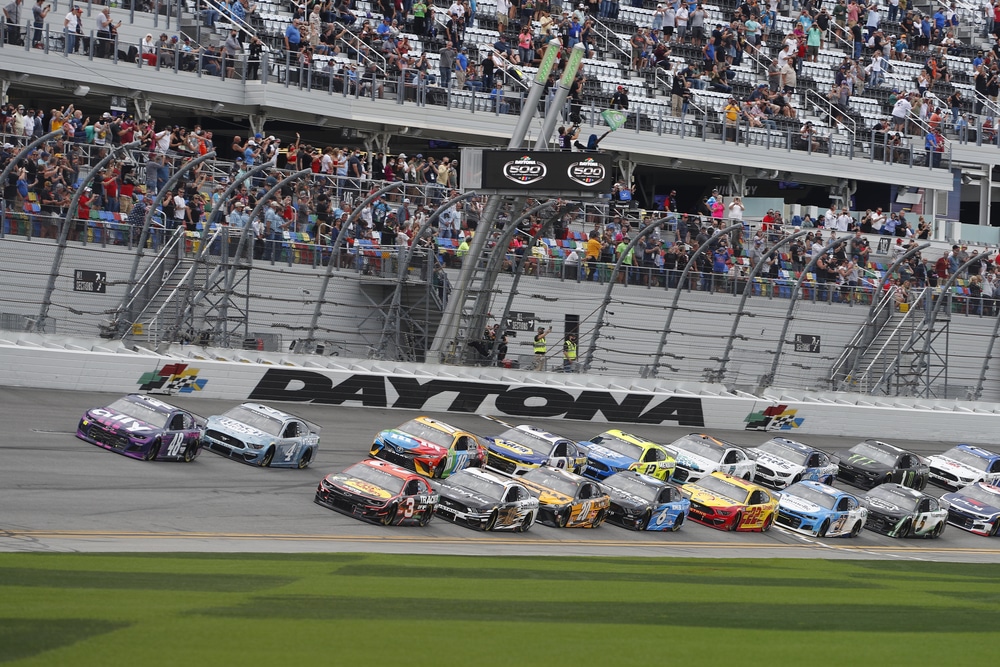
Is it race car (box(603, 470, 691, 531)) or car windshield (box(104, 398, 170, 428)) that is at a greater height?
car windshield (box(104, 398, 170, 428))

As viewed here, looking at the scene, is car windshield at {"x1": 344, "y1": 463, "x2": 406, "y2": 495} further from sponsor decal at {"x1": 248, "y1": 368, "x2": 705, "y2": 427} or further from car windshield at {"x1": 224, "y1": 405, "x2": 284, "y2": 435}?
sponsor decal at {"x1": 248, "y1": 368, "x2": 705, "y2": 427}

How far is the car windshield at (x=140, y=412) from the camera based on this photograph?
2631 centimetres

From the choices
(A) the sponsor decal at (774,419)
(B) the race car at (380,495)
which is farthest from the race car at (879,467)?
(B) the race car at (380,495)

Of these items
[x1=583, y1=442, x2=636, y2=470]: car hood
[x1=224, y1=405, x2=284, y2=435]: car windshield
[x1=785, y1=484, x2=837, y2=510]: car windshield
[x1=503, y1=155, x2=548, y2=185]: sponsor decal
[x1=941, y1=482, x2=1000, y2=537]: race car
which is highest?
[x1=503, y1=155, x2=548, y2=185]: sponsor decal

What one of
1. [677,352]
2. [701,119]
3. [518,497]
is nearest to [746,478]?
[677,352]

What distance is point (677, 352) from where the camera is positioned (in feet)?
124

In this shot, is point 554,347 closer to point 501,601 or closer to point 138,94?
point 138,94

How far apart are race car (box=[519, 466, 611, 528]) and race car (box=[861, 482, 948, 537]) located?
689 cm

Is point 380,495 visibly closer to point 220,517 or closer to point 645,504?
point 220,517

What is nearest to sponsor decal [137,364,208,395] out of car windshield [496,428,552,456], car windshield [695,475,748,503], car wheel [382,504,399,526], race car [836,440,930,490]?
car windshield [496,428,552,456]

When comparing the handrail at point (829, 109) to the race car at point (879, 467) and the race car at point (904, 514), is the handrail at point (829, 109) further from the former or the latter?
the race car at point (904, 514)

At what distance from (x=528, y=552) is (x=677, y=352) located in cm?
1419

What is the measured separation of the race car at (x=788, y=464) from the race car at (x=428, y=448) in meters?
7.55

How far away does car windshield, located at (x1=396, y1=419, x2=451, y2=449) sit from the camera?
28875mm
